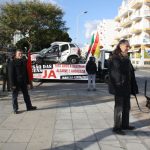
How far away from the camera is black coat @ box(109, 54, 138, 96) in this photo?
8258mm

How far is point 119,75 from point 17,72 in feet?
12.9

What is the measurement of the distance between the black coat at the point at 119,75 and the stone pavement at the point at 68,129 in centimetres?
93

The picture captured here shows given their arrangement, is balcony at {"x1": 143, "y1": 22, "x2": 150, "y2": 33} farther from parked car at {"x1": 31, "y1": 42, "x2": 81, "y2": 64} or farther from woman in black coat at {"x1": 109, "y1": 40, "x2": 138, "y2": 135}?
woman in black coat at {"x1": 109, "y1": 40, "x2": 138, "y2": 135}

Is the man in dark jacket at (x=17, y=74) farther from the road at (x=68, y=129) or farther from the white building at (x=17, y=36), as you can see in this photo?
the white building at (x=17, y=36)

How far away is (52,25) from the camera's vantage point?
55.5m

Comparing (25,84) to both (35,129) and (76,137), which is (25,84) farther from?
(76,137)

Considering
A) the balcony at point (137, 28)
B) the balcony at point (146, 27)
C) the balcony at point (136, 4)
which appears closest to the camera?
the balcony at point (146, 27)

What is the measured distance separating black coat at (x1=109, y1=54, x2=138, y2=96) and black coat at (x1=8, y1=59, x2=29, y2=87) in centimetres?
368

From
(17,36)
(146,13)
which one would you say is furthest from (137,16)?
(17,36)

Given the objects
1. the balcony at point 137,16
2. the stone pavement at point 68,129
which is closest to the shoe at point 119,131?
the stone pavement at point 68,129

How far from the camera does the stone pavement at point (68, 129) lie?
24.3 ft

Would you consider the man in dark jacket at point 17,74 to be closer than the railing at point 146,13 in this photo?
Yes

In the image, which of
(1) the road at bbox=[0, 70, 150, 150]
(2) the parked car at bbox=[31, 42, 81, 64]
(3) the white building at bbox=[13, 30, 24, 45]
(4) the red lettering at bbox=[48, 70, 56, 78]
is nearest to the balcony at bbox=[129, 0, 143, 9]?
(3) the white building at bbox=[13, 30, 24, 45]

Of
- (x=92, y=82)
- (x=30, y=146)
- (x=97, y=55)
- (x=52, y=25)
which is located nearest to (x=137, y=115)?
(x=30, y=146)
